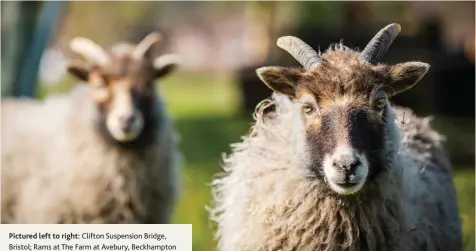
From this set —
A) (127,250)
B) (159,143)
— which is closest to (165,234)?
(127,250)

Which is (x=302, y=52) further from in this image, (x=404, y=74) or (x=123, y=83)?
(x=123, y=83)

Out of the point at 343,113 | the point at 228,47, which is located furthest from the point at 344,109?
the point at 228,47

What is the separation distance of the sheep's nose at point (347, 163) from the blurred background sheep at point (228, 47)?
4.16 feet

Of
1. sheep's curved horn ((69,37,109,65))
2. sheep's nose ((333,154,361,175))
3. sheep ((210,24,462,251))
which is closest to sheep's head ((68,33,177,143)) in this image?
sheep's curved horn ((69,37,109,65))

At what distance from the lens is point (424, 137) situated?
123 inches

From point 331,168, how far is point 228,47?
2.14 m

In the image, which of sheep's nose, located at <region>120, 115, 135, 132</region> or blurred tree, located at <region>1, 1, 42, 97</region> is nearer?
sheep's nose, located at <region>120, 115, 135, 132</region>

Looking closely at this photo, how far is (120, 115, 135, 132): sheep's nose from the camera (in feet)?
10.7

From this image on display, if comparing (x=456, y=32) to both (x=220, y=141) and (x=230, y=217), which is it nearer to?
(x=220, y=141)

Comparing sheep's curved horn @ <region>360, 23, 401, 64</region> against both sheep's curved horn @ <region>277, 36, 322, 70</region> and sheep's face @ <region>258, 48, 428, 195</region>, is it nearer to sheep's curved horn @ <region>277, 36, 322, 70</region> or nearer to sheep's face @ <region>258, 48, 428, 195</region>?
sheep's face @ <region>258, 48, 428, 195</region>

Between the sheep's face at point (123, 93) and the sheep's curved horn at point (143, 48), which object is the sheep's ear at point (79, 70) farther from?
the sheep's curved horn at point (143, 48)

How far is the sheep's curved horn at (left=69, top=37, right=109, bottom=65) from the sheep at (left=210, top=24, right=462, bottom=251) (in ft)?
3.08

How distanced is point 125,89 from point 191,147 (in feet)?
5.45

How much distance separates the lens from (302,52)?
104 inches
